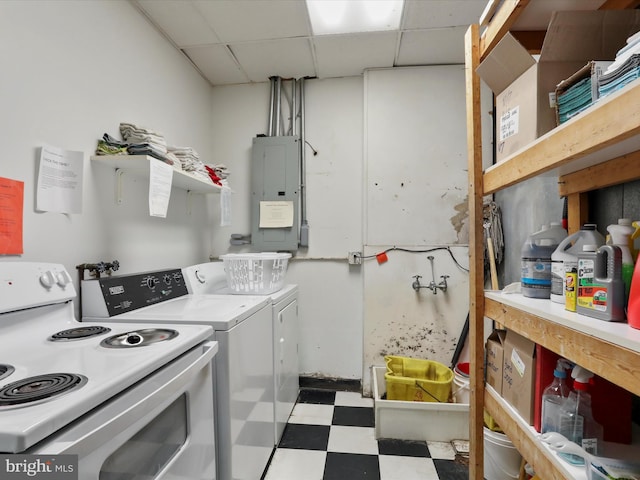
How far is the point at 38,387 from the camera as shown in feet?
2.05

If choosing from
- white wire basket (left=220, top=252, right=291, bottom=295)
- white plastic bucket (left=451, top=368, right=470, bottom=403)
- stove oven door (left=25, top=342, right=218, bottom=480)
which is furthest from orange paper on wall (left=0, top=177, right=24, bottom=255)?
white plastic bucket (left=451, top=368, right=470, bottom=403)

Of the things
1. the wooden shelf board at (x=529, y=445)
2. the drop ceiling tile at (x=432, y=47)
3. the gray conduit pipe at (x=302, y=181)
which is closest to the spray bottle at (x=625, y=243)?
the wooden shelf board at (x=529, y=445)

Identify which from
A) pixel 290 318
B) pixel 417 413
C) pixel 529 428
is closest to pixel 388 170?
pixel 290 318

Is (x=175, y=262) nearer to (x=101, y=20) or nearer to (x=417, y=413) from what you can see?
(x=101, y=20)

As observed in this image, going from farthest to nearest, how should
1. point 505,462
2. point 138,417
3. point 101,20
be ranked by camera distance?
point 101,20
point 505,462
point 138,417

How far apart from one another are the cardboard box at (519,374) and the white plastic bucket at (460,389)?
941mm

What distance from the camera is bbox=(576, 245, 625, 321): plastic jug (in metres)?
0.72

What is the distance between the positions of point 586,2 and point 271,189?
2.04 metres

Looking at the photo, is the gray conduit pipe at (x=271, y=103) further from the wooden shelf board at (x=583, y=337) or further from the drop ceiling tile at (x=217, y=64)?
the wooden shelf board at (x=583, y=337)

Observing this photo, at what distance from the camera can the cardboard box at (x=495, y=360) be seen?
1.13 meters

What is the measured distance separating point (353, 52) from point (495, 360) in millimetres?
2105

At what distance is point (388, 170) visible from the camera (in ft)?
7.94

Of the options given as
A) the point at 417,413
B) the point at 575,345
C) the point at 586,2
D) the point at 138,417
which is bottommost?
the point at 417,413

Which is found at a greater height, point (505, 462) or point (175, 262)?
point (175, 262)
